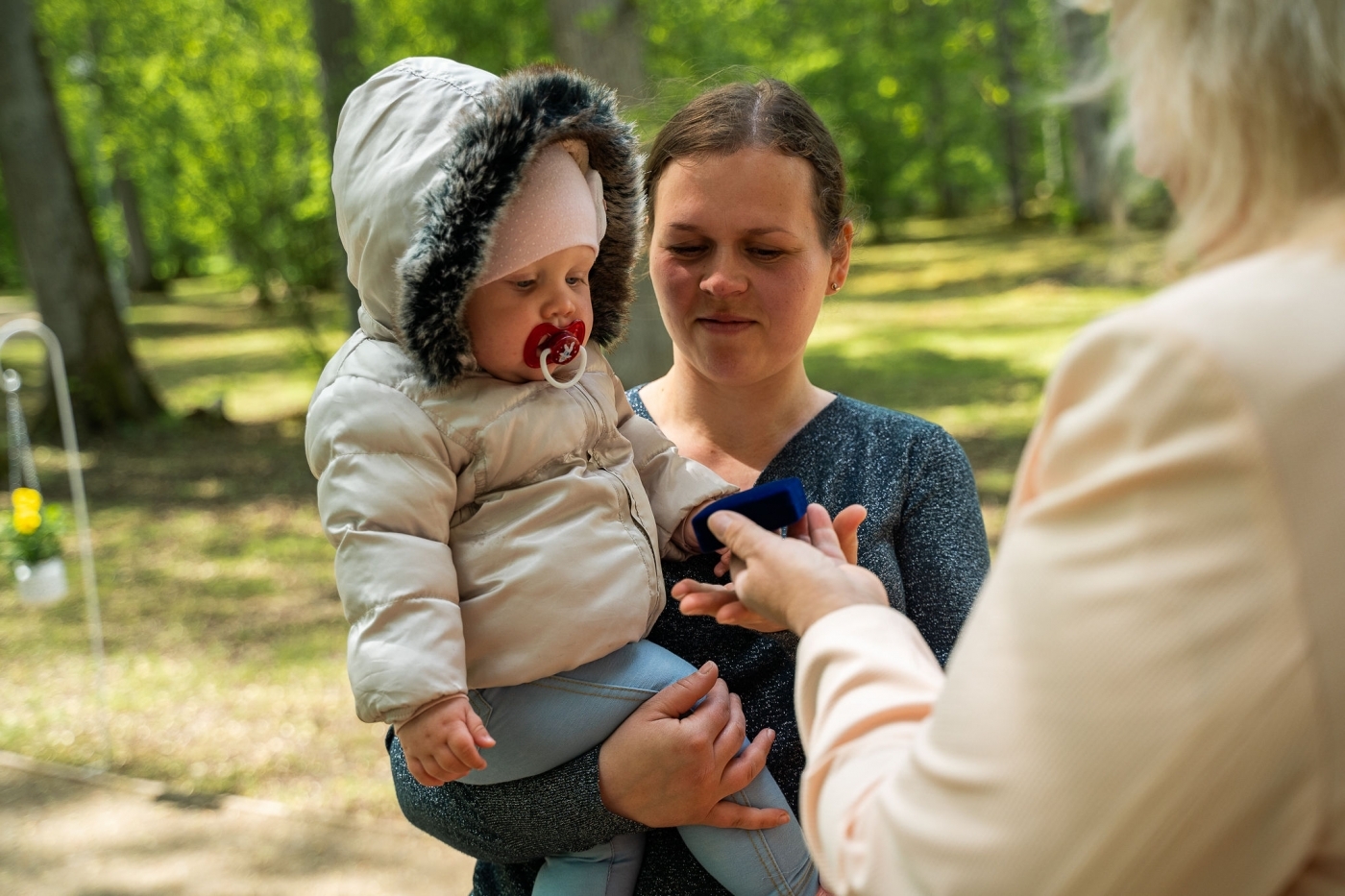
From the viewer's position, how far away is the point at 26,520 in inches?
195

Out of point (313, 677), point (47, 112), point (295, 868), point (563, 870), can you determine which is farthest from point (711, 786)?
point (47, 112)

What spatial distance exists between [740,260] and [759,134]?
223 mm

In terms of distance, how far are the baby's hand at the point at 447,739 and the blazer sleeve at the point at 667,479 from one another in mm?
505

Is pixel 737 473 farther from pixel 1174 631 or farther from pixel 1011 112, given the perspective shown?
pixel 1011 112

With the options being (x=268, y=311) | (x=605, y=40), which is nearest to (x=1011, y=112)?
(x=268, y=311)

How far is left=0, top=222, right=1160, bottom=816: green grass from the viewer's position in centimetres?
521

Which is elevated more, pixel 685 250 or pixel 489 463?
pixel 685 250

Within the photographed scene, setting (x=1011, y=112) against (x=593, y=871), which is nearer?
(x=593, y=871)

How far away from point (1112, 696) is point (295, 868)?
410cm

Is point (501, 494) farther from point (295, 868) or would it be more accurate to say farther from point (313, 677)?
point (313, 677)

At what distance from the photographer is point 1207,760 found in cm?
81

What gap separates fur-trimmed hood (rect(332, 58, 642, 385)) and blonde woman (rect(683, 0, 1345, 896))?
3.15 feet

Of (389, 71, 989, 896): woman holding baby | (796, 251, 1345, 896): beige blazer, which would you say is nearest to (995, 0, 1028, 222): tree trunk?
(389, 71, 989, 896): woman holding baby

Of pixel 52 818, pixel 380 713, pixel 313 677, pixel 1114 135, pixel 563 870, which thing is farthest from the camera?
pixel 313 677
